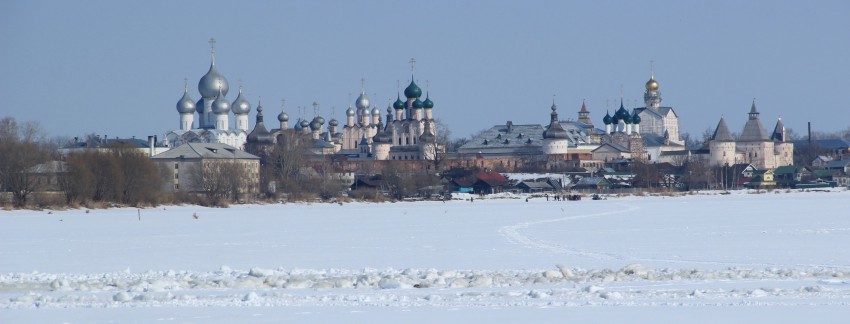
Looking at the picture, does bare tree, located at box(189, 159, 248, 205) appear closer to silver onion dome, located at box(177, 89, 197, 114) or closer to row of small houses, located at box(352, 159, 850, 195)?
row of small houses, located at box(352, 159, 850, 195)

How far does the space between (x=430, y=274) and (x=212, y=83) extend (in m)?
78.0

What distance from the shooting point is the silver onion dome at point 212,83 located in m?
91.6

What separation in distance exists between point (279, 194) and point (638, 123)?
A: 62426 mm

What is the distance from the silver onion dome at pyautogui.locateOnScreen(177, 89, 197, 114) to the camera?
94.3 m

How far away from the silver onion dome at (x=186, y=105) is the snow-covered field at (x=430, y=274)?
67.9 meters

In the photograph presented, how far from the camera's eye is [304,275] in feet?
51.2

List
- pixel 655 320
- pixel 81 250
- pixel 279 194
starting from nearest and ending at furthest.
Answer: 1. pixel 655 320
2. pixel 81 250
3. pixel 279 194

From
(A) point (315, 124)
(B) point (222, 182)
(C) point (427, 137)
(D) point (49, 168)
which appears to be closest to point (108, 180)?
(D) point (49, 168)

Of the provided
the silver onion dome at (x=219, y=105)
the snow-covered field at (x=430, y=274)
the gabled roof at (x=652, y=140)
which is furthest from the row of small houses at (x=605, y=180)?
the snow-covered field at (x=430, y=274)

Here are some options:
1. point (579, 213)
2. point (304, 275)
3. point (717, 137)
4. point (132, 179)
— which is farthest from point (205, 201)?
point (717, 137)

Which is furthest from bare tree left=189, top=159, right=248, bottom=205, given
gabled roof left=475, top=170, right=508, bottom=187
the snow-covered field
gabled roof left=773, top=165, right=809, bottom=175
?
gabled roof left=773, top=165, right=809, bottom=175

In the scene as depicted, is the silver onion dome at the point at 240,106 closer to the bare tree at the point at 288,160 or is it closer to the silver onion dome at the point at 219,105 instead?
the silver onion dome at the point at 219,105

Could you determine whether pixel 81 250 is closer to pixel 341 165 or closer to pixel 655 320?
pixel 655 320

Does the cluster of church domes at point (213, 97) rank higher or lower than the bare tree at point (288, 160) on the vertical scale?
higher
